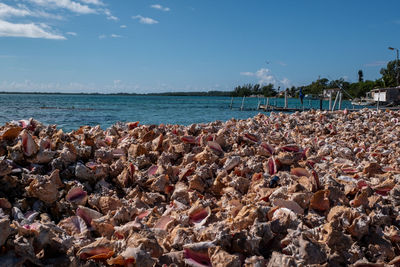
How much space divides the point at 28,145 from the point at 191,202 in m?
1.38

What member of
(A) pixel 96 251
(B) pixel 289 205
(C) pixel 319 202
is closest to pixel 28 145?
(A) pixel 96 251

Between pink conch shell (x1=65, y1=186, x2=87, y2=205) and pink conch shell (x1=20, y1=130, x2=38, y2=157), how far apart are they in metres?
0.62

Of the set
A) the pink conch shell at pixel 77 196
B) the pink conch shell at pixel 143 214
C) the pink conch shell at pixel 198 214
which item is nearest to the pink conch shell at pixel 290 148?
the pink conch shell at pixel 198 214

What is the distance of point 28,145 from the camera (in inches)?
109

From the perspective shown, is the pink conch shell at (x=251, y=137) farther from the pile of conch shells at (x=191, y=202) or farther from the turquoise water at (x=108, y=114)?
the turquoise water at (x=108, y=114)

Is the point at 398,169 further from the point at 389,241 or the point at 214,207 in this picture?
the point at 214,207

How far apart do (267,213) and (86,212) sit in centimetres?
107

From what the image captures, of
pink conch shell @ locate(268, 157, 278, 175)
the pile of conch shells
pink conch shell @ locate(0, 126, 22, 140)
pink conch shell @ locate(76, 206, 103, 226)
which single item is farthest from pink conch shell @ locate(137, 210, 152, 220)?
pink conch shell @ locate(0, 126, 22, 140)

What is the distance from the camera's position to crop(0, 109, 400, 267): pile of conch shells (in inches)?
61.0

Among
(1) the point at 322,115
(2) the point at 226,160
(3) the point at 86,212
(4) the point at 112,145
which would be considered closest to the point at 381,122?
(1) the point at 322,115

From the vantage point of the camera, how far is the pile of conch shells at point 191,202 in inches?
61.0

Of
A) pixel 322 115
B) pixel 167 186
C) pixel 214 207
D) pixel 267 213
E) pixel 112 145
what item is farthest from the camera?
pixel 322 115

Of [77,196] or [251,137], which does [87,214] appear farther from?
[251,137]

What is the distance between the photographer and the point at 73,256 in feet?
4.95
